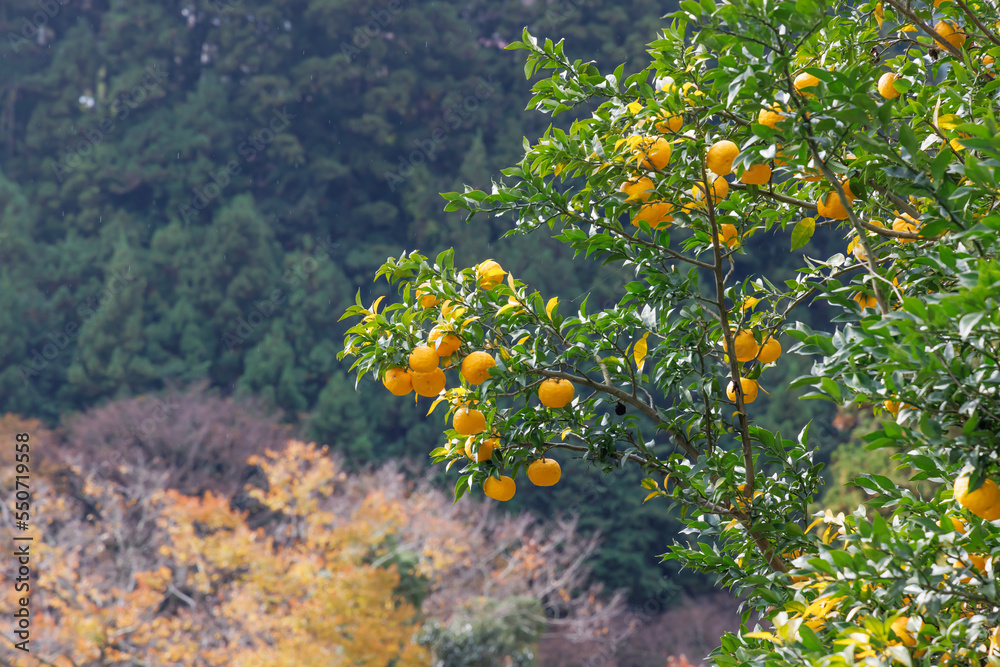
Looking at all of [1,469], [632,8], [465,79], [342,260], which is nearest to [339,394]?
[342,260]

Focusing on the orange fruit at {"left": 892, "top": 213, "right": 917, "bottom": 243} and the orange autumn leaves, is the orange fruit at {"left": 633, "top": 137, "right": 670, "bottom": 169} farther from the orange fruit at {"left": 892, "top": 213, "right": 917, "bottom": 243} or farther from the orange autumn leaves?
the orange autumn leaves

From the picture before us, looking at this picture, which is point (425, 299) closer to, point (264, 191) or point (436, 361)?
point (436, 361)

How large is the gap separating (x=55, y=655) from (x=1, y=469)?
2.10 meters

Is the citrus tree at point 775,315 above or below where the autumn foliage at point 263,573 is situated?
above

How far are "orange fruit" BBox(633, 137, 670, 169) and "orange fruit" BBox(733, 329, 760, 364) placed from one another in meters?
0.24

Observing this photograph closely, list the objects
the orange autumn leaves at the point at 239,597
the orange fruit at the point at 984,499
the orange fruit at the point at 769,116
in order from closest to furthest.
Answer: the orange fruit at the point at 984,499 < the orange fruit at the point at 769,116 < the orange autumn leaves at the point at 239,597

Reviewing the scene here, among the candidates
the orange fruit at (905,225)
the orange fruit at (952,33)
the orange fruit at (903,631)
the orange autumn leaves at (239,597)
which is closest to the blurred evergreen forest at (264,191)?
the orange autumn leaves at (239,597)

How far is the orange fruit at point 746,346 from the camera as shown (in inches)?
37.9

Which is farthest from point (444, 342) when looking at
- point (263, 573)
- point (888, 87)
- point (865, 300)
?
point (263, 573)

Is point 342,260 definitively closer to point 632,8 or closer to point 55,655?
point 632,8

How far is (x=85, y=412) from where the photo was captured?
834cm

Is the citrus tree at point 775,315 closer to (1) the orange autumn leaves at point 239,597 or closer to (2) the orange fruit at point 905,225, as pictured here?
(2) the orange fruit at point 905,225

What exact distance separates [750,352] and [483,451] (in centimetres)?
36

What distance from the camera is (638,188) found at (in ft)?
2.95
